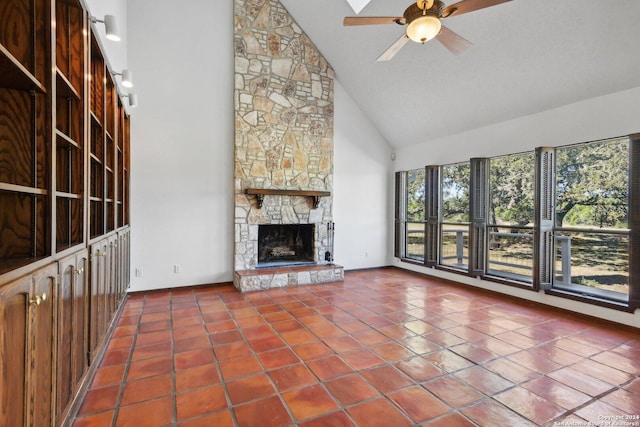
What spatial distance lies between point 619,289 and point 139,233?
6.44m

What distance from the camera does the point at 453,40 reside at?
289cm

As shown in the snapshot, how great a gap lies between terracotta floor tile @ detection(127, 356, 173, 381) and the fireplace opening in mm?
2970

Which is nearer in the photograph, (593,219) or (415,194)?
(593,219)

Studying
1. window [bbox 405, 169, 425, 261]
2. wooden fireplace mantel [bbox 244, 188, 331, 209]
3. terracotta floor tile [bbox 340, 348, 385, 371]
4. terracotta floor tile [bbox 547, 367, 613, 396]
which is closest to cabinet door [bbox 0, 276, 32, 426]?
terracotta floor tile [bbox 340, 348, 385, 371]

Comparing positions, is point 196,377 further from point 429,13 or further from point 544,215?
point 544,215

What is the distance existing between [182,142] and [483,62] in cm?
455

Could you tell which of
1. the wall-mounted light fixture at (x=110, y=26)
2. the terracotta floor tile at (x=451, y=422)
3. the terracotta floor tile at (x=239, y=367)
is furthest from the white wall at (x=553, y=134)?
the wall-mounted light fixture at (x=110, y=26)

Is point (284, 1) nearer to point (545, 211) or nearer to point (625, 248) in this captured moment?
point (545, 211)

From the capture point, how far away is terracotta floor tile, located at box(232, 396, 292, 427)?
1932mm

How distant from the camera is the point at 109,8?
3117 millimetres

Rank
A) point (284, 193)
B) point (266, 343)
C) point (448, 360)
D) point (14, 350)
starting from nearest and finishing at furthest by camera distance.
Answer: point (14, 350), point (448, 360), point (266, 343), point (284, 193)

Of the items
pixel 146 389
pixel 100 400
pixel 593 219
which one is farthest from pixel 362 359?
pixel 593 219

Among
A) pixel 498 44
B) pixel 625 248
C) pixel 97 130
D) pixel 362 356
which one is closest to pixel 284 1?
pixel 498 44

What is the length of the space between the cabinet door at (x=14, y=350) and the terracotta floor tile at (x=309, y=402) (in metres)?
1.41
